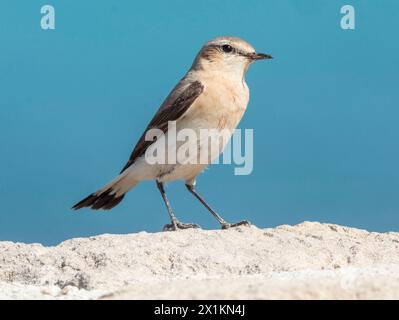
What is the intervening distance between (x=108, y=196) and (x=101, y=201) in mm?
129

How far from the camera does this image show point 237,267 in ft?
27.9

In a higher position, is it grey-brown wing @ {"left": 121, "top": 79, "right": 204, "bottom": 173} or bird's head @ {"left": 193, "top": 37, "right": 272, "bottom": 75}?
bird's head @ {"left": 193, "top": 37, "right": 272, "bottom": 75}

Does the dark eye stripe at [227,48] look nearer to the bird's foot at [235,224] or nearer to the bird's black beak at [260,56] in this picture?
the bird's black beak at [260,56]

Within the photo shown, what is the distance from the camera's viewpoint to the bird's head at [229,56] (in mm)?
10883

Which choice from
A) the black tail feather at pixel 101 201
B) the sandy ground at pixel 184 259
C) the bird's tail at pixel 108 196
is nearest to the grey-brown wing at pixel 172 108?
the bird's tail at pixel 108 196

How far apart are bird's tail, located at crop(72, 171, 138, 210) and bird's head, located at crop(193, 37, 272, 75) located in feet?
6.68

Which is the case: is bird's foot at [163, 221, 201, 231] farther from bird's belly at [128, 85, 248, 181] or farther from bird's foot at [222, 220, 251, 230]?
bird's belly at [128, 85, 248, 181]

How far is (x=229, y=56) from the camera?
431 inches

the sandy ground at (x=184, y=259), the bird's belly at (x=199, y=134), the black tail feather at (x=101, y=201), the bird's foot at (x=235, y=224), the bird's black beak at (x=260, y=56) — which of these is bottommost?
the sandy ground at (x=184, y=259)

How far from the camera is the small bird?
10180mm

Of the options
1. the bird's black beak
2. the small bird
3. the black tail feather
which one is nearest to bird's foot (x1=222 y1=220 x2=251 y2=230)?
the small bird
